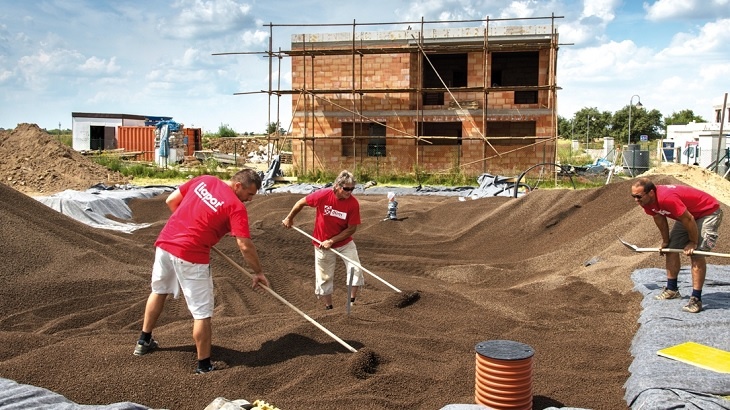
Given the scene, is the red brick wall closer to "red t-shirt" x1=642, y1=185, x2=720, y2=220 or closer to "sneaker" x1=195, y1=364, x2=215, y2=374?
"red t-shirt" x1=642, y1=185, x2=720, y2=220

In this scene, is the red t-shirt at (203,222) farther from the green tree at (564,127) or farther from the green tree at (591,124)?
the green tree at (564,127)

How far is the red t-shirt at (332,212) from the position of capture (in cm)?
661

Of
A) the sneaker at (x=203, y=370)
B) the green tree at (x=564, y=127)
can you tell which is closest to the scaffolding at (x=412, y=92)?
the sneaker at (x=203, y=370)

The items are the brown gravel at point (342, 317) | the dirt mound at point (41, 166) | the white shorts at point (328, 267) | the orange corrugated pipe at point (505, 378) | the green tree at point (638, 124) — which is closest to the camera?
the orange corrugated pipe at point (505, 378)

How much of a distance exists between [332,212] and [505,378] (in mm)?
3036

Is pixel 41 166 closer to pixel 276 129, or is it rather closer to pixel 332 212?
pixel 276 129

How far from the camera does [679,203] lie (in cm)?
607

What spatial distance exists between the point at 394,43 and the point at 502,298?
58.1ft

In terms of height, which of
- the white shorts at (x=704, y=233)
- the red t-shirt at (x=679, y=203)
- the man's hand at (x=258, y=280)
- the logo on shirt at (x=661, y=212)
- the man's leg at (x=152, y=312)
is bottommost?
the man's leg at (x=152, y=312)

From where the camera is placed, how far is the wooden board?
185 inches

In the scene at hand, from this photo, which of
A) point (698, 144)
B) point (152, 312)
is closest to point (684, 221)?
point (152, 312)

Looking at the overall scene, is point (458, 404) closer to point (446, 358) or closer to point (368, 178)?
point (446, 358)

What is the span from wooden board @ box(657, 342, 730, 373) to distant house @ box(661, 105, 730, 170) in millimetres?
13618

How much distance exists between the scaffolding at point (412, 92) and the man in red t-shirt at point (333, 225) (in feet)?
51.5
